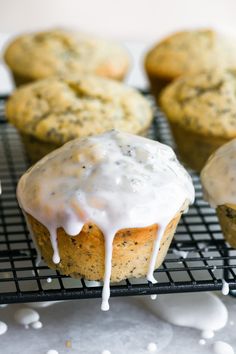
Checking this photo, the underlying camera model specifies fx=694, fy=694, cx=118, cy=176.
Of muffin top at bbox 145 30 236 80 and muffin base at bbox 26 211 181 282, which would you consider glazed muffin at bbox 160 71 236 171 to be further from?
muffin base at bbox 26 211 181 282

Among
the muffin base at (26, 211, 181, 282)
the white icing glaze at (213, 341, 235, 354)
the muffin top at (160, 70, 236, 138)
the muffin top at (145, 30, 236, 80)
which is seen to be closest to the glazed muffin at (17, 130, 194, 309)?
the muffin base at (26, 211, 181, 282)

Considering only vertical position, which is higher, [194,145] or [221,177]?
[221,177]

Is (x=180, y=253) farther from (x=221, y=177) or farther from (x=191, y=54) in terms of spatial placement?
(x=191, y=54)

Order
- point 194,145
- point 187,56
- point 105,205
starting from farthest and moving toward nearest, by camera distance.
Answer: point 187,56 → point 194,145 → point 105,205

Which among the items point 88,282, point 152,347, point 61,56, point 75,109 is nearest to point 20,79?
point 61,56

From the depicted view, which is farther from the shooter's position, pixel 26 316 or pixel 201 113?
pixel 201 113

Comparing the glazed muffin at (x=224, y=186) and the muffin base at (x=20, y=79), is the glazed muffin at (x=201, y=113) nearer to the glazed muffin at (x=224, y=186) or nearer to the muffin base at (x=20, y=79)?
the glazed muffin at (x=224, y=186)

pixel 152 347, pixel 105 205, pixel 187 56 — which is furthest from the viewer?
pixel 187 56
